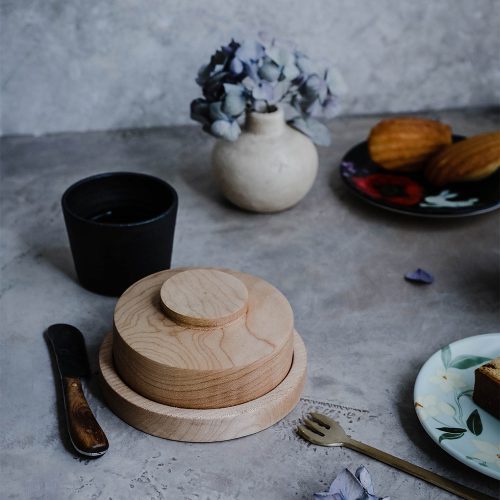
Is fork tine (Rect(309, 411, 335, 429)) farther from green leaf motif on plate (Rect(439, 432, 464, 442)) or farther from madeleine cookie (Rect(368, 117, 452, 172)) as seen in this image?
madeleine cookie (Rect(368, 117, 452, 172))

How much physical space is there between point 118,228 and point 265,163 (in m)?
0.26

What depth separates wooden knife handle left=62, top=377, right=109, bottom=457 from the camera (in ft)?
2.07

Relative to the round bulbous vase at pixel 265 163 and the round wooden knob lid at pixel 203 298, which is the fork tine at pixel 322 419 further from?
the round bulbous vase at pixel 265 163

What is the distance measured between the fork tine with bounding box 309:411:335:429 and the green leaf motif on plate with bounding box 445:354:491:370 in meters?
0.13

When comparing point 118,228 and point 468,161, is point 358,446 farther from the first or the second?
point 468,161

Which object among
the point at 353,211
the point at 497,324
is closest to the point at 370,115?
the point at 353,211

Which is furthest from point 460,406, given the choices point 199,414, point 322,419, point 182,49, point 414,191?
point 182,49

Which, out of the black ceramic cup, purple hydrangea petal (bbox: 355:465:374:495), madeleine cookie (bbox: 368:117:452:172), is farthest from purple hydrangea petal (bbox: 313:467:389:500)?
madeleine cookie (bbox: 368:117:452:172)

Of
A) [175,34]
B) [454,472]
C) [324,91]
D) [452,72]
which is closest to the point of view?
[454,472]

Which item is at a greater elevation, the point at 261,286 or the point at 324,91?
the point at 324,91

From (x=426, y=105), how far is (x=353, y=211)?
0.42 metres

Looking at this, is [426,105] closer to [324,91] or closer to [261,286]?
[324,91]

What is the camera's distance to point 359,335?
0.80m

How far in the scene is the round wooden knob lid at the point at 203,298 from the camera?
67 cm
